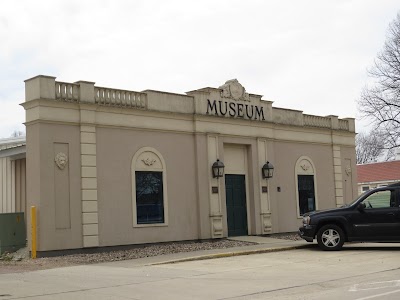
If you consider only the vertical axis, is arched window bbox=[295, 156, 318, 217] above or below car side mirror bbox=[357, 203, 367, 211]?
above

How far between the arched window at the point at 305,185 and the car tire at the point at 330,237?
6.93 m

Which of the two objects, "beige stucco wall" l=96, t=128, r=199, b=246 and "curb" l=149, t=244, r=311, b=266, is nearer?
"curb" l=149, t=244, r=311, b=266

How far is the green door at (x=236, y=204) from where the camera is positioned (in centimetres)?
2084

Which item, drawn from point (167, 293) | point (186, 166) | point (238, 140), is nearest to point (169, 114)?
point (186, 166)

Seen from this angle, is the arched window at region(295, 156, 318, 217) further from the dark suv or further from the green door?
the dark suv

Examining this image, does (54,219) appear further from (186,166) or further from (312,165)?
(312,165)

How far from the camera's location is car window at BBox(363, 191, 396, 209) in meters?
15.9

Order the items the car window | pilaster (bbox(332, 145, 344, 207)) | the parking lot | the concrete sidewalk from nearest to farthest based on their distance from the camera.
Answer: the parking lot, the concrete sidewalk, the car window, pilaster (bbox(332, 145, 344, 207))

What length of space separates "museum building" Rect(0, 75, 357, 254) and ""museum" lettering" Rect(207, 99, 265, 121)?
0.13 ft

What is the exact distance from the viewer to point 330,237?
16.3 metres

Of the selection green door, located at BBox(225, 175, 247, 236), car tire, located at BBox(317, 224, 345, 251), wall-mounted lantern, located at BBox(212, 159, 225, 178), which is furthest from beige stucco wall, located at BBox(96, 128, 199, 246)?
car tire, located at BBox(317, 224, 345, 251)

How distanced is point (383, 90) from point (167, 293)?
1167 inches

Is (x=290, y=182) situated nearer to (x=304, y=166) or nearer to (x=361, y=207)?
(x=304, y=166)

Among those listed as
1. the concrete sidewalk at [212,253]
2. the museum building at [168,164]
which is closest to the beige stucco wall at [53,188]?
the museum building at [168,164]
